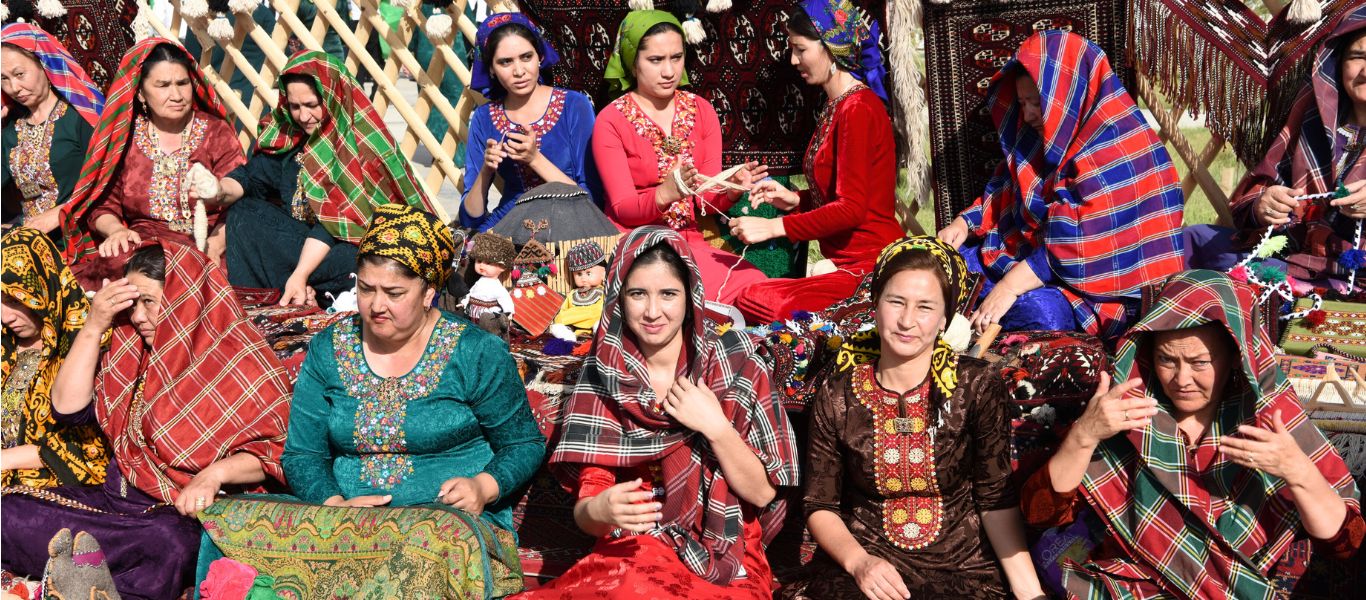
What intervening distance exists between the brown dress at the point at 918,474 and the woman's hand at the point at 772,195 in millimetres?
1543

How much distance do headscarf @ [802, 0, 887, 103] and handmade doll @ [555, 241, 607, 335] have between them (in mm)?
1107

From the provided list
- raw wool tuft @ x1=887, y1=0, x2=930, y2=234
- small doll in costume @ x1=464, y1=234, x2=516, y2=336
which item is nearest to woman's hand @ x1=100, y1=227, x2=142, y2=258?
small doll in costume @ x1=464, y1=234, x2=516, y2=336

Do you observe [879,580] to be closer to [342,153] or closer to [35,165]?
[342,153]

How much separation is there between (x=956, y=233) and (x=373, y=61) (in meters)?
2.84

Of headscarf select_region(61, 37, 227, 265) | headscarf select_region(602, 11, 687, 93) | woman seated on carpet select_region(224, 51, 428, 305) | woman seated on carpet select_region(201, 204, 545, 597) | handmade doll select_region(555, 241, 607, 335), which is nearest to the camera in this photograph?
woman seated on carpet select_region(201, 204, 545, 597)

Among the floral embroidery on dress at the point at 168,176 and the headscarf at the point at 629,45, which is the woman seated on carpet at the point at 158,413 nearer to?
the floral embroidery on dress at the point at 168,176

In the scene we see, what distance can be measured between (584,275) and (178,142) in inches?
79.5

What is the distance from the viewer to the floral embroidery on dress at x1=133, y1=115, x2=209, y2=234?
198 inches

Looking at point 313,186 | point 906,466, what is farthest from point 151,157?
point 906,466

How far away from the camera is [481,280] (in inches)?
164

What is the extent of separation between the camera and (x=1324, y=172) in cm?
379

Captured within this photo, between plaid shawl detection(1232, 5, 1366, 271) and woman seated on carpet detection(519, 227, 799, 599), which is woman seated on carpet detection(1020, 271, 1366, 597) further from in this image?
plaid shawl detection(1232, 5, 1366, 271)

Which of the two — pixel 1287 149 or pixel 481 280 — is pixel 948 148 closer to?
pixel 1287 149

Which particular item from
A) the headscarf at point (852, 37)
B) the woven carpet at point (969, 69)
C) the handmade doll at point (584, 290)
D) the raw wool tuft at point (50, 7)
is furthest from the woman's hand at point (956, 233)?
the raw wool tuft at point (50, 7)
